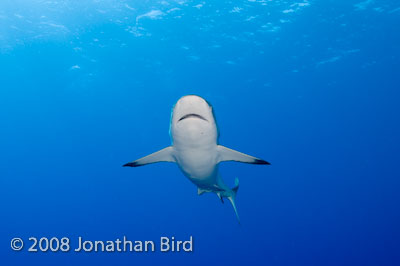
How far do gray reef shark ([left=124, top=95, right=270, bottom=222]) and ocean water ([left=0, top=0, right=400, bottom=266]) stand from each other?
12.9 m

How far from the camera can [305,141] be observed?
43531mm

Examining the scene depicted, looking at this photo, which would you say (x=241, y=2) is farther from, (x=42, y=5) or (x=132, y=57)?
(x=42, y=5)

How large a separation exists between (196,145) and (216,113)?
28.4 metres

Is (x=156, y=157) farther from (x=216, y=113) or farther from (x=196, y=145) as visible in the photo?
(x=216, y=113)

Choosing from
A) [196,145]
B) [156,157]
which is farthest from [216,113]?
[196,145]

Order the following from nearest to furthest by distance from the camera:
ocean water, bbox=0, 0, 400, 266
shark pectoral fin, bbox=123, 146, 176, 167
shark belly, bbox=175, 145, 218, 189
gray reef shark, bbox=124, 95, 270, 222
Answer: gray reef shark, bbox=124, 95, 270, 222 → shark belly, bbox=175, 145, 218, 189 → shark pectoral fin, bbox=123, 146, 176, 167 → ocean water, bbox=0, 0, 400, 266

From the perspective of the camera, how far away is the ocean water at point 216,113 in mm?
17594

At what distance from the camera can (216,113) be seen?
108ft

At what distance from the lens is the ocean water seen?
17594mm

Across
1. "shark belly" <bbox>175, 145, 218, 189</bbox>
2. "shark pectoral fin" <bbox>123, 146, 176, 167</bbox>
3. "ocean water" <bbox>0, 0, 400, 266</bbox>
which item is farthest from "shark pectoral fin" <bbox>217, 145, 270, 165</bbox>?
"ocean water" <bbox>0, 0, 400, 266</bbox>

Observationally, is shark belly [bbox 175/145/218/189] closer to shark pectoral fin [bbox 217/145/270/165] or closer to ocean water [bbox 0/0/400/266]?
shark pectoral fin [bbox 217/145/270/165]

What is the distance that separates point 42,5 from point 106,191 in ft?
158

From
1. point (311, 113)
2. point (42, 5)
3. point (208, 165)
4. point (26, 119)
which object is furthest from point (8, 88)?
point (311, 113)

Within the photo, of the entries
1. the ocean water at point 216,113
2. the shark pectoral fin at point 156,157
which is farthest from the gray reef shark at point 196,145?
the ocean water at point 216,113
